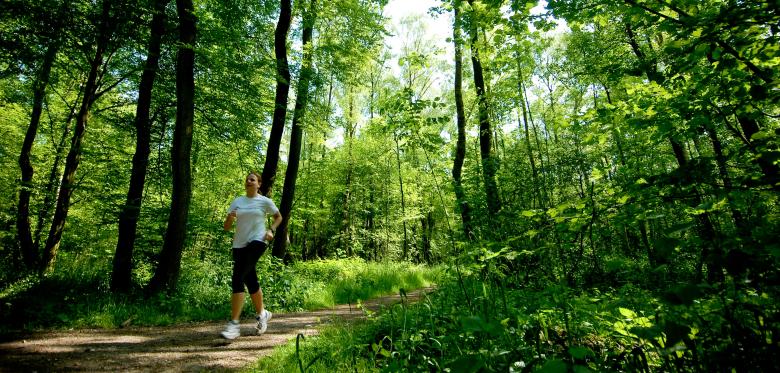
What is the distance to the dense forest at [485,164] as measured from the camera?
6.84 feet

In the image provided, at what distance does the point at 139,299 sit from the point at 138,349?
9.12 ft

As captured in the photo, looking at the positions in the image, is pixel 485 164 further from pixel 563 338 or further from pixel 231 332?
pixel 231 332

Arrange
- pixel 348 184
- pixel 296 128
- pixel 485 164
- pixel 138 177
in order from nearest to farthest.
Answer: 1. pixel 138 177
2. pixel 485 164
3. pixel 296 128
4. pixel 348 184

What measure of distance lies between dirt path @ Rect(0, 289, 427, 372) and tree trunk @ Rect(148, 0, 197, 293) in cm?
205

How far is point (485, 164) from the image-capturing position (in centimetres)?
815

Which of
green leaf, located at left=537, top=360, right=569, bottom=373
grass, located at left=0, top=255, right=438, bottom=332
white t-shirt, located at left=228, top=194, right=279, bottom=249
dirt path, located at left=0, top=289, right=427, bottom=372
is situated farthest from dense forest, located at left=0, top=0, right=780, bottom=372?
dirt path, located at left=0, top=289, right=427, bottom=372

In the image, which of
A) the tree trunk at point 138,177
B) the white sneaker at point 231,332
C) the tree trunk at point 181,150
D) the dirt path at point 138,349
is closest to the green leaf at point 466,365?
the dirt path at point 138,349

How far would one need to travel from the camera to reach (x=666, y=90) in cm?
387

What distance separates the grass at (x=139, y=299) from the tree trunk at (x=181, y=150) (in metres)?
0.69

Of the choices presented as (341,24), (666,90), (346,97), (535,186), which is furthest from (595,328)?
(346,97)

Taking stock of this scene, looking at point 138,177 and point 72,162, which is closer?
point 138,177

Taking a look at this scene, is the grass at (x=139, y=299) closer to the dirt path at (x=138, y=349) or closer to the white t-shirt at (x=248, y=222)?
the dirt path at (x=138, y=349)

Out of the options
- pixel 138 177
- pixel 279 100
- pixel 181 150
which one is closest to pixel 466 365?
pixel 181 150

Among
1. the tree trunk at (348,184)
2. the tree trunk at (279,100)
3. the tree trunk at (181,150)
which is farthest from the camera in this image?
the tree trunk at (348,184)
